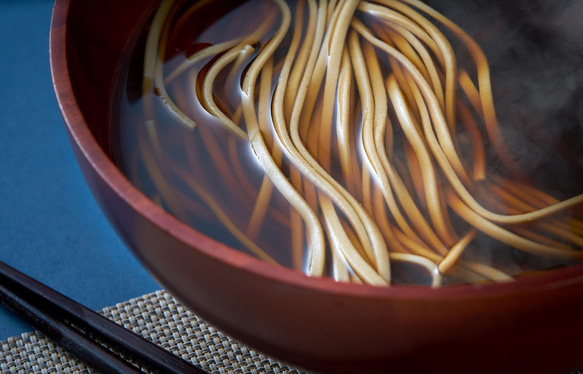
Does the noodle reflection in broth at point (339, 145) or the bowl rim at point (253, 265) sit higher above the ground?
the bowl rim at point (253, 265)

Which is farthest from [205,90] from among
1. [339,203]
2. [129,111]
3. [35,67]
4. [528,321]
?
[35,67]

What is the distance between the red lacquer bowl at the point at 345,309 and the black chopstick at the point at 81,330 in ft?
0.71

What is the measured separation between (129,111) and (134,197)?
12.4 inches

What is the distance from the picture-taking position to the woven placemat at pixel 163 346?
0.91 metres

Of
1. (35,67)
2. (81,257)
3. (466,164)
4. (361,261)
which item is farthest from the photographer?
(35,67)

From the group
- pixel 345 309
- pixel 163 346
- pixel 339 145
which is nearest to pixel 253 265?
pixel 345 309

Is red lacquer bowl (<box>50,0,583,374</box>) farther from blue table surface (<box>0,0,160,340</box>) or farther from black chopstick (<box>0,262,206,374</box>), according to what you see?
blue table surface (<box>0,0,160,340</box>)

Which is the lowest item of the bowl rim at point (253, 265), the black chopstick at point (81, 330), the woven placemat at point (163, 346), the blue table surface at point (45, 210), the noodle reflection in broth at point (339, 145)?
the blue table surface at point (45, 210)

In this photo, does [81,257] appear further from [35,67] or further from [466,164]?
[466,164]

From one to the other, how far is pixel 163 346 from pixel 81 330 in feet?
0.37

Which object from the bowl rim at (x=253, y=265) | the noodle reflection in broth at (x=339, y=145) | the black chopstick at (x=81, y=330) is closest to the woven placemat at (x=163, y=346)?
the black chopstick at (x=81, y=330)

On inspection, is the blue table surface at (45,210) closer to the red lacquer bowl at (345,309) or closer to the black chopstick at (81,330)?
the black chopstick at (81,330)

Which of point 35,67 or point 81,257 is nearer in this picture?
point 81,257

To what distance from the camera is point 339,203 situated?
77 centimetres
